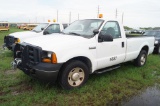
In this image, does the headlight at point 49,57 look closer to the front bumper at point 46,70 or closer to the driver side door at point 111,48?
the front bumper at point 46,70

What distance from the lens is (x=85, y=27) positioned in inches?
206

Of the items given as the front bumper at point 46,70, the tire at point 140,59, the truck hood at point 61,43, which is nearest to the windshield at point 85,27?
the truck hood at point 61,43

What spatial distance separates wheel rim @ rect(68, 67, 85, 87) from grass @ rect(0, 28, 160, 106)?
7.5 inches

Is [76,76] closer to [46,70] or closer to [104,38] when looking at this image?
[46,70]

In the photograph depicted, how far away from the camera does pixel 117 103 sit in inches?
157

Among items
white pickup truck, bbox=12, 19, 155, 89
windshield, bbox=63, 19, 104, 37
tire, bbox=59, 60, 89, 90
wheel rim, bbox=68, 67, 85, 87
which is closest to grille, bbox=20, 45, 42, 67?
white pickup truck, bbox=12, 19, 155, 89

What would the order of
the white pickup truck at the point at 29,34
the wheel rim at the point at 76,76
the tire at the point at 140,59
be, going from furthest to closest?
the white pickup truck at the point at 29,34, the tire at the point at 140,59, the wheel rim at the point at 76,76

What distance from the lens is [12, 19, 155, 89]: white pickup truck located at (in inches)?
155

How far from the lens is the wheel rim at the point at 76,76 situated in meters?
4.39

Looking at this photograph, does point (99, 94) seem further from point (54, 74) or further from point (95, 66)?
point (54, 74)

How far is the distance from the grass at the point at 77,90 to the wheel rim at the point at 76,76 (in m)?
0.19

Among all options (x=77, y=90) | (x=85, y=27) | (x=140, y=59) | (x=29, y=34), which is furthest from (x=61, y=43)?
(x=29, y=34)

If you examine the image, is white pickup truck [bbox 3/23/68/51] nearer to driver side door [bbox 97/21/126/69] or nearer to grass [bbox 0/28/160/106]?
grass [bbox 0/28/160/106]

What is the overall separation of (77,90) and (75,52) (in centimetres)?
99
